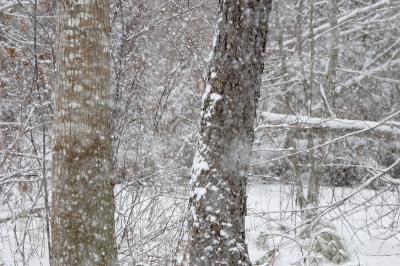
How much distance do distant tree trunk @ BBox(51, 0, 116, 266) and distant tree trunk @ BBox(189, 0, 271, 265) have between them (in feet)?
2.33

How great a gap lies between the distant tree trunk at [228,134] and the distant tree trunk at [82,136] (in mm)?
710

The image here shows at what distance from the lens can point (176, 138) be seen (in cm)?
912

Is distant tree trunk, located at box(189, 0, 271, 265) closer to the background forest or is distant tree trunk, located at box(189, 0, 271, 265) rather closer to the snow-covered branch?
the background forest

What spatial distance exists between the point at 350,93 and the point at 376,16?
80.7 inches

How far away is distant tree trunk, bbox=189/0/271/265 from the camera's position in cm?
409

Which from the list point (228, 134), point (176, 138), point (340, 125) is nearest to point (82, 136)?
point (228, 134)

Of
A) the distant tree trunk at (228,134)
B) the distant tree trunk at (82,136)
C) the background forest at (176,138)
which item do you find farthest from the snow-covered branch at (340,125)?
the distant tree trunk at (82,136)

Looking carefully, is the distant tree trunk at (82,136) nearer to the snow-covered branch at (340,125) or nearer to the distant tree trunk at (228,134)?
the distant tree trunk at (228,134)

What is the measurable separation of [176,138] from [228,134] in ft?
16.5

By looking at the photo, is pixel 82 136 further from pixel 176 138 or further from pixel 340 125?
pixel 176 138

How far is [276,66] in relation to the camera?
9273 millimetres

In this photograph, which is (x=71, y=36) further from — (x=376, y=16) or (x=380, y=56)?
(x=380, y=56)

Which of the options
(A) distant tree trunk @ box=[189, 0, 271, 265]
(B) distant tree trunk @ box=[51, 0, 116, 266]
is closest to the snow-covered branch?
(A) distant tree trunk @ box=[189, 0, 271, 265]

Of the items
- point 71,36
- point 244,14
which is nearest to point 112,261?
point 71,36
